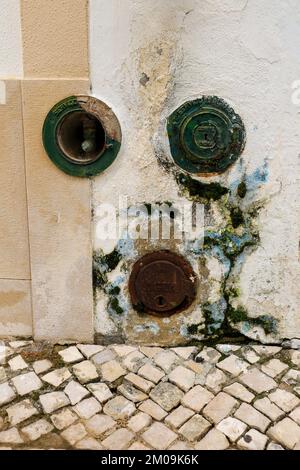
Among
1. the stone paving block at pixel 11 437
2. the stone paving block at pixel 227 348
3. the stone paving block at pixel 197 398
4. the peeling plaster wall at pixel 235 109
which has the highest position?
the peeling plaster wall at pixel 235 109

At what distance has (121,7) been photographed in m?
2.67

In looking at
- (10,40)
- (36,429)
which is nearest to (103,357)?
(36,429)

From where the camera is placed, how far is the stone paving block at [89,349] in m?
3.08

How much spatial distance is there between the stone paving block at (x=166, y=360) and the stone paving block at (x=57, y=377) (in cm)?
Result: 55

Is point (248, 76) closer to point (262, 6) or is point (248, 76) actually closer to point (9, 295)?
point (262, 6)

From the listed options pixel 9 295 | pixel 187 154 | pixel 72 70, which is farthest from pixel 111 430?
pixel 72 70

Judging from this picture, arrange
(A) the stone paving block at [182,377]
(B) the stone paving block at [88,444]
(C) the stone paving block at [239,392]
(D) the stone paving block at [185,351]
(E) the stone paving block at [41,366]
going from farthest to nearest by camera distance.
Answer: (D) the stone paving block at [185,351] < (E) the stone paving block at [41,366] < (A) the stone paving block at [182,377] < (C) the stone paving block at [239,392] < (B) the stone paving block at [88,444]

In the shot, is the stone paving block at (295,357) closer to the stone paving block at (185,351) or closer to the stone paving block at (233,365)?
the stone paving block at (233,365)

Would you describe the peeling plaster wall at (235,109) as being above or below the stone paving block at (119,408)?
above

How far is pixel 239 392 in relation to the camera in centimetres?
277

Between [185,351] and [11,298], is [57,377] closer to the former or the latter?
[11,298]

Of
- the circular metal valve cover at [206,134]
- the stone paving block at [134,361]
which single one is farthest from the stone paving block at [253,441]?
the circular metal valve cover at [206,134]
